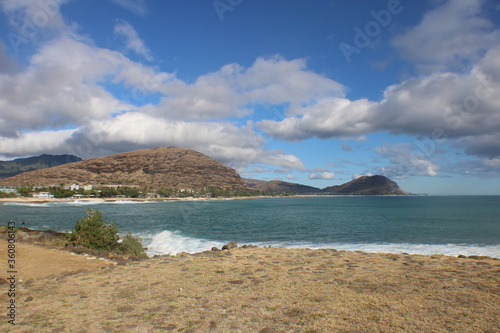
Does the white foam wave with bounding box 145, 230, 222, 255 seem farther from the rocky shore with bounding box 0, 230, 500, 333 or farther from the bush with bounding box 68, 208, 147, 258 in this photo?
the rocky shore with bounding box 0, 230, 500, 333

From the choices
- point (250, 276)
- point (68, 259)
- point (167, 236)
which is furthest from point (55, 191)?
point (250, 276)

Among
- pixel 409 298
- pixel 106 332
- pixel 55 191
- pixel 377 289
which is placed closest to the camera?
pixel 106 332

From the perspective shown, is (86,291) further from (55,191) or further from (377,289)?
(55,191)

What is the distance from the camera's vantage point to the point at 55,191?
14275cm

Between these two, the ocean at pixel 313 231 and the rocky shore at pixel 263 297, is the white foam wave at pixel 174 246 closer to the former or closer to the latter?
the ocean at pixel 313 231

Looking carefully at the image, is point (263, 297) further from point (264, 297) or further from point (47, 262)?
point (47, 262)

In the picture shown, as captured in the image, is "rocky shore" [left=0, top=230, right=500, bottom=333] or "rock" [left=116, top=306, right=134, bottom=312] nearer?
"rocky shore" [left=0, top=230, right=500, bottom=333]

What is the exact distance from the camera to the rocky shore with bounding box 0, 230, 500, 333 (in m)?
6.45

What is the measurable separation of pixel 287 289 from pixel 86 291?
6.17 metres

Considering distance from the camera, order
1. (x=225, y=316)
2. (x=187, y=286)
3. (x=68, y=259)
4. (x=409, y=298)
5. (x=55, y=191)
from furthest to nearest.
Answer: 1. (x=55, y=191)
2. (x=68, y=259)
3. (x=187, y=286)
4. (x=409, y=298)
5. (x=225, y=316)

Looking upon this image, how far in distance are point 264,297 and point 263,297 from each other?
0.03m

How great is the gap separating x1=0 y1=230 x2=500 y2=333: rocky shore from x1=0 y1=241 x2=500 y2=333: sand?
0.02 metres

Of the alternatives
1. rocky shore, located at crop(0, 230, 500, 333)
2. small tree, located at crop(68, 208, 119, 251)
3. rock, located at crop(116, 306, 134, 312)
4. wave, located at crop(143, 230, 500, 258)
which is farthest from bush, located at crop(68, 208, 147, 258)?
rock, located at crop(116, 306, 134, 312)

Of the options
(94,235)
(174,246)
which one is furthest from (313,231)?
(94,235)
